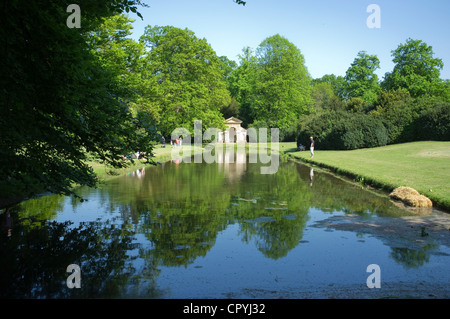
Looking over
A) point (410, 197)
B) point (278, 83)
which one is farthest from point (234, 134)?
point (410, 197)

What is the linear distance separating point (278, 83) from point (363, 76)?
988 inches

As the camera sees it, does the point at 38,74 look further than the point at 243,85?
No

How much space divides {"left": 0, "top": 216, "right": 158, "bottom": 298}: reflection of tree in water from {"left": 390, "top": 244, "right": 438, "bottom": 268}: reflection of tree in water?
4723mm

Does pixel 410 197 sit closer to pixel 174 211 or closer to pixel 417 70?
pixel 174 211

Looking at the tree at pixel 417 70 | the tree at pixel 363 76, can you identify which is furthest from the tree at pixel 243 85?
the tree at pixel 417 70

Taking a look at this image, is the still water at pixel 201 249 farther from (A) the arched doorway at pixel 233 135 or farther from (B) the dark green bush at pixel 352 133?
(A) the arched doorway at pixel 233 135

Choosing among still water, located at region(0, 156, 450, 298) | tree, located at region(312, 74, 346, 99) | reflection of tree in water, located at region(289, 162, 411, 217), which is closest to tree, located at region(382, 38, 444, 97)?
tree, located at region(312, 74, 346, 99)

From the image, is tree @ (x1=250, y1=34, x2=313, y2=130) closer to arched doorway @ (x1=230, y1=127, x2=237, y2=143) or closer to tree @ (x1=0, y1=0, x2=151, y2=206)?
arched doorway @ (x1=230, y1=127, x2=237, y2=143)

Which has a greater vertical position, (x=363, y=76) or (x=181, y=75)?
(x=363, y=76)

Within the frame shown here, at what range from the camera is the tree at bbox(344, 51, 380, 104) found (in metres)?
84.2

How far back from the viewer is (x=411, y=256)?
7.92 metres

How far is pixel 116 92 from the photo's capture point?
10805mm
